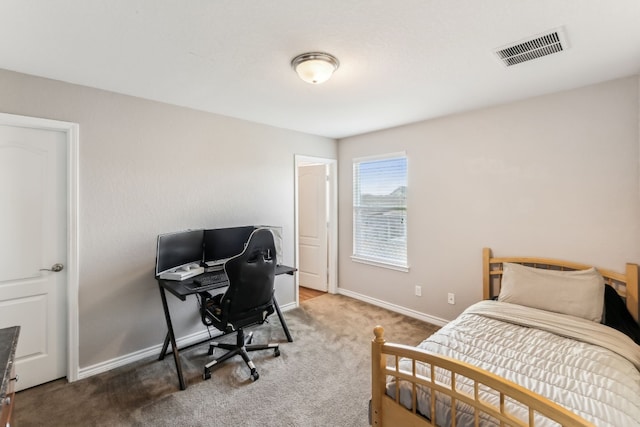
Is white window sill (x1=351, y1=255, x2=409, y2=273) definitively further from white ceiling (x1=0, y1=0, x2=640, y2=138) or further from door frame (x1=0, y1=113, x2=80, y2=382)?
door frame (x1=0, y1=113, x2=80, y2=382)

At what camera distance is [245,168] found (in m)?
3.45

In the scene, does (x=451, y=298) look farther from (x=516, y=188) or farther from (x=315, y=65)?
(x=315, y=65)

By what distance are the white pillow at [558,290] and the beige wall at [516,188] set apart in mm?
297

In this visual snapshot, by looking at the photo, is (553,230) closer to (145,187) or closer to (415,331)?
(415,331)

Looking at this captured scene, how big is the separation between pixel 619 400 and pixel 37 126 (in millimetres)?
3930

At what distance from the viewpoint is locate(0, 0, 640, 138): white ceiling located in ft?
4.81

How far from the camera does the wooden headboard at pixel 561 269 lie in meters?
2.20

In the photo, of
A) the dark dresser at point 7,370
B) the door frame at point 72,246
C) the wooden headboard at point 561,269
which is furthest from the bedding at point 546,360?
the door frame at point 72,246

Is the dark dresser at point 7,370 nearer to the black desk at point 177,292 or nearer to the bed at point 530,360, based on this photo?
the black desk at point 177,292

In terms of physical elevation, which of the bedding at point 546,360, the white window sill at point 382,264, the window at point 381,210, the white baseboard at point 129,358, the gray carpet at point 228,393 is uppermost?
the window at point 381,210

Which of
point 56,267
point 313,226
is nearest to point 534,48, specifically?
point 313,226

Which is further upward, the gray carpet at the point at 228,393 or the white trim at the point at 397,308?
the white trim at the point at 397,308

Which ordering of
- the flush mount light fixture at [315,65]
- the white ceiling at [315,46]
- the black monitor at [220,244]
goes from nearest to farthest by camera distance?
1. the white ceiling at [315,46]
2. the flush mount light fixture at [315,65]
3. the black monitor at [220,244]

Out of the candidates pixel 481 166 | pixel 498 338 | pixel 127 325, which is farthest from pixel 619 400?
pixel 127 325
